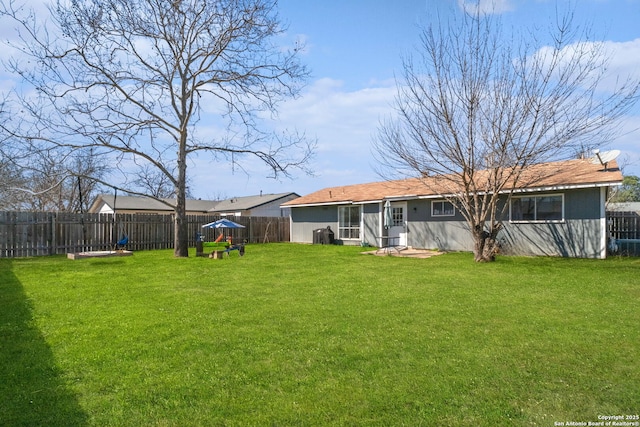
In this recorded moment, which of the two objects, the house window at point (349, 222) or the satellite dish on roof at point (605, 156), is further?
the house window at point (349, 222)

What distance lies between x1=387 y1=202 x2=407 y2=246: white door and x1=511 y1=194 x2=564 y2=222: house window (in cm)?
468

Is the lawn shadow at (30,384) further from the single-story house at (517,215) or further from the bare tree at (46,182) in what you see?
the single-story house at (517,215)

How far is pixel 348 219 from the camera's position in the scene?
21.1 meters

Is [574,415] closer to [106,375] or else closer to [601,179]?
[106,375]

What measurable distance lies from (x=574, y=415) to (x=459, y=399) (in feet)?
2.44

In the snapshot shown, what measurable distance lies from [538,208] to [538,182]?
3.23 feet

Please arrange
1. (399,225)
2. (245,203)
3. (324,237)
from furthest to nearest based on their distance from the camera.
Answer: (245,203) → (324,237) → (399,225)

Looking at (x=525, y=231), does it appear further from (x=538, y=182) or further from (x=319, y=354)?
(x=319, y=354)

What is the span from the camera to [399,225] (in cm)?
1853

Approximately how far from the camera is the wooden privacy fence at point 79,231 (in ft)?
49.1

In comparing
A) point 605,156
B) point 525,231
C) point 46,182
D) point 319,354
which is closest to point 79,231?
point 46,182

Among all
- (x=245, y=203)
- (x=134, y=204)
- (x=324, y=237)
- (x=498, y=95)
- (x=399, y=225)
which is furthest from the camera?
(x=245, y=203)

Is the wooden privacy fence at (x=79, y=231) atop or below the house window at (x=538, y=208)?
below

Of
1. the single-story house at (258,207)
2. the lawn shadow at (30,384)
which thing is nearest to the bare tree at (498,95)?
the lawn shadow at (30,384)
